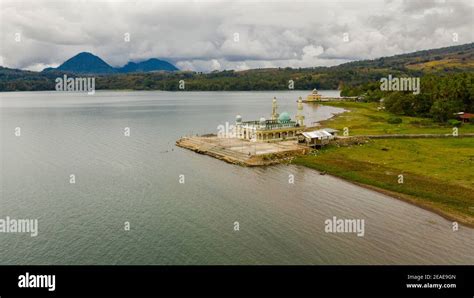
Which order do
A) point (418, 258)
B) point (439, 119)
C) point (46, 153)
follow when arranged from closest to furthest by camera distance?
point (418, 258) → point (46, 153) → point (439, 119)

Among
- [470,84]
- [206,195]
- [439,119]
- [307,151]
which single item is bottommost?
[206,195]

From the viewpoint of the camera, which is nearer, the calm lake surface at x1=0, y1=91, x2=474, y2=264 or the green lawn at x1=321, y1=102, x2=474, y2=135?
the calm lake surface at x1=0, y1=91, x2=474, y2=264

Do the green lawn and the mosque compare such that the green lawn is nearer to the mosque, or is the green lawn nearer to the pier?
the mosque

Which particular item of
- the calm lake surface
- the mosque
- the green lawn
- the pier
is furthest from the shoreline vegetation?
the mosque

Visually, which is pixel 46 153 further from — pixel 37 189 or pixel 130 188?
pixel 130 188

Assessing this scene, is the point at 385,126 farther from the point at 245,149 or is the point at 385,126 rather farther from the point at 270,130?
the point at 245,149

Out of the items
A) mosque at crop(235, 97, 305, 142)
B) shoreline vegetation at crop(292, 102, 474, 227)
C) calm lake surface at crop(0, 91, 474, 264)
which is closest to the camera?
calm lake surface at crop(0, 91, 474, 264)
